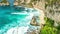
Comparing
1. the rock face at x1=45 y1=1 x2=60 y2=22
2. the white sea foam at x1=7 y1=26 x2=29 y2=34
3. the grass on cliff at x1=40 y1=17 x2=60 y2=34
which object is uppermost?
the rock face at x1=45 y1=1 x2=60 y2=22

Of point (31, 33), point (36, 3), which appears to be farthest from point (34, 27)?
point (36, 3)

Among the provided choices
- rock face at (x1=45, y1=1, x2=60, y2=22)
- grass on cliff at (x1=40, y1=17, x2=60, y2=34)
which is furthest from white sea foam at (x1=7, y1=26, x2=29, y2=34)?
rock face at (x1=45, y1=1, x2=60, y2=22)

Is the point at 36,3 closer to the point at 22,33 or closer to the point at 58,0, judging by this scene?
the point at 58,0

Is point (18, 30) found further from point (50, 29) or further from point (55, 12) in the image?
point (55, 12)

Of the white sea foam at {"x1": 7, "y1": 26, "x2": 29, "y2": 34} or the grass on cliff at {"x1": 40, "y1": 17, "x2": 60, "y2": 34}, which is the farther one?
the white sea foam at {"x1": 7, "y1": 26, "x2": 29, "y2": 34}

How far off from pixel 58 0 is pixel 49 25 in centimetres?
233

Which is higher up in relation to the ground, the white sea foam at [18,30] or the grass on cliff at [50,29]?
the grass on cliff at [50,29]

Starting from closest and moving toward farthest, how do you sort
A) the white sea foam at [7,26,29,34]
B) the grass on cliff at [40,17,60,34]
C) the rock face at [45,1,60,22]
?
the grass on cliff at [40,17,60,34]
the rock face at [45,1,60,22]
the white sea foam at [7,26,29,34]

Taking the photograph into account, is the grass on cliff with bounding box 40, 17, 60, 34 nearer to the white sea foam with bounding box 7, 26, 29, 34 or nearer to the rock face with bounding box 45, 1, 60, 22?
the rock face with bounding box 45, 1, 60, 22

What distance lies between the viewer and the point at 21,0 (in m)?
22.8

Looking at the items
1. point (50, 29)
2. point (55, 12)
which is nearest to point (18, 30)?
point (50, 29)

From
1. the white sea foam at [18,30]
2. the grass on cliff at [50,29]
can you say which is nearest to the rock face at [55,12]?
the grass on cliff at [50,29]

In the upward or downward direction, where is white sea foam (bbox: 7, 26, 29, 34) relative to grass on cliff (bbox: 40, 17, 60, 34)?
downward

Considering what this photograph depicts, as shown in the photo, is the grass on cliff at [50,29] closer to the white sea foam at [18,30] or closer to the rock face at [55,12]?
the rock face at [55,12]
